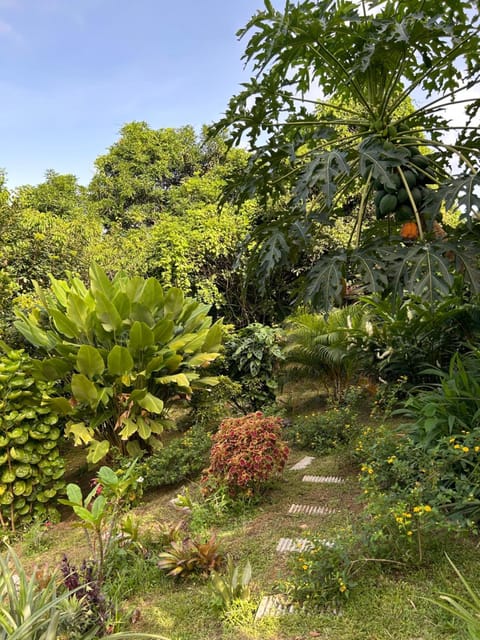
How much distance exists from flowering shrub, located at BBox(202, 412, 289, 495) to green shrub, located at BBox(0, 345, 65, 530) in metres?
1.34

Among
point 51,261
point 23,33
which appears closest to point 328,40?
point 23,33

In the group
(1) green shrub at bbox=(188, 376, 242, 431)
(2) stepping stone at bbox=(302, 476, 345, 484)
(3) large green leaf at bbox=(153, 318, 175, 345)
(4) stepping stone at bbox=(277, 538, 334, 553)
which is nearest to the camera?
(4) stepping stone at bbox=(277, 538, 334, 553)

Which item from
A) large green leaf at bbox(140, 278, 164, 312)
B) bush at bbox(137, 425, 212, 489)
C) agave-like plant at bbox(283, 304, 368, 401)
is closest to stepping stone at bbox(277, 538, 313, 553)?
bush at bbox(137, 425, 212, 489)

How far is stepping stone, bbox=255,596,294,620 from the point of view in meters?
1.82

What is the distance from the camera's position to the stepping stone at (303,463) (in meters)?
3.64

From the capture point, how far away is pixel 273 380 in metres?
5.54

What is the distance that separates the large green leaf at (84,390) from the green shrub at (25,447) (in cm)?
25

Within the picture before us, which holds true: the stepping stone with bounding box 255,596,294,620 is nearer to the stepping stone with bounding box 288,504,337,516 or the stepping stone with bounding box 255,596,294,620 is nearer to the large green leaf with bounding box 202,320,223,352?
the stepping stone with bounding box 288,504,337,516

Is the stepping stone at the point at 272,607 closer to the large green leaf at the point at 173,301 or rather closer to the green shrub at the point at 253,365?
the large green leaf at the point at 173,301

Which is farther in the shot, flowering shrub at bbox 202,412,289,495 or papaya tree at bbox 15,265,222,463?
papaya tree at bbox 15,265,222,463

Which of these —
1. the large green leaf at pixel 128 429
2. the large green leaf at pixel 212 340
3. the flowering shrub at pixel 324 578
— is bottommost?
the flowering shrub at pixel 324 578

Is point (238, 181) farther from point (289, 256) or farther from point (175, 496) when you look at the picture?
point (175, 496)

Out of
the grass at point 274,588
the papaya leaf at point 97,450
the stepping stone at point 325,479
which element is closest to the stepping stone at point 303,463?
the stepping stone at point 325,479

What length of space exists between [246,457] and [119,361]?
137cm
